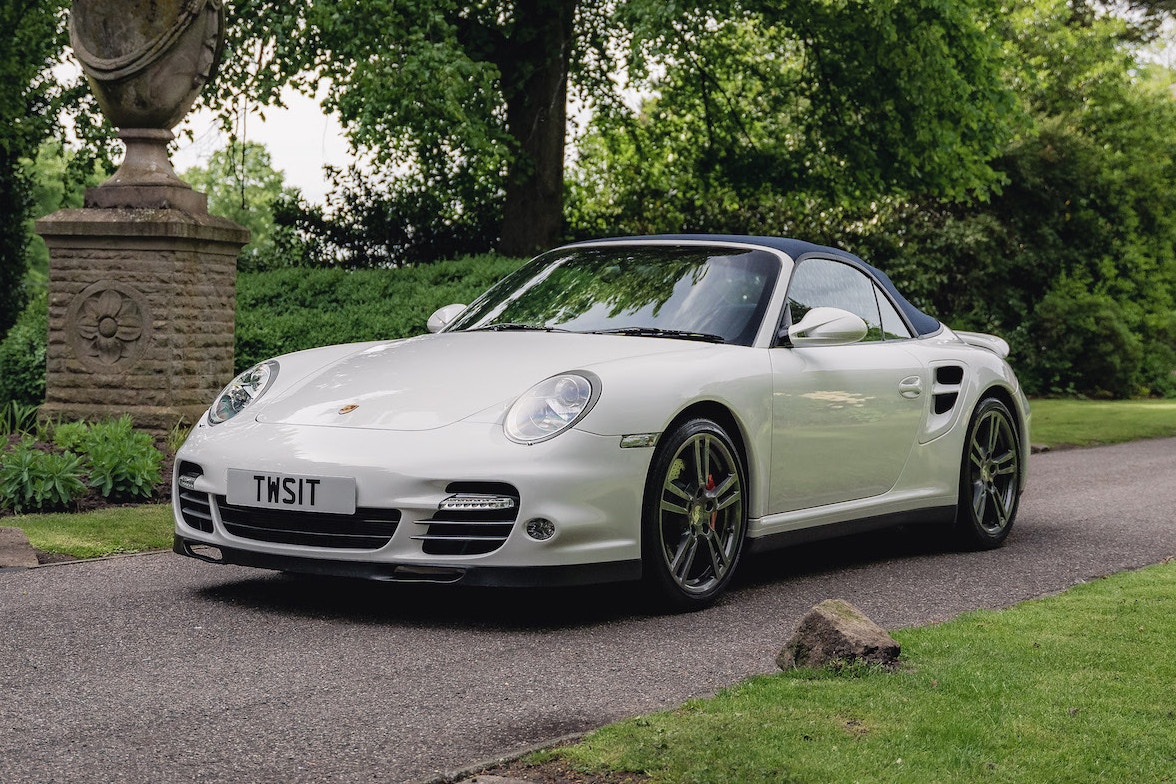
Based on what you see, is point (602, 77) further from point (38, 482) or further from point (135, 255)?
point (38, 482)

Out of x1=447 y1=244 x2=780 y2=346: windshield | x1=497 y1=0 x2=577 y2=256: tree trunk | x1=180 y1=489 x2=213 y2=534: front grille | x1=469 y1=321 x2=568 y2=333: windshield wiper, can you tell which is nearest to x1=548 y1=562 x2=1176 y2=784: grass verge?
x1=447 y1=244 x2=780 y2=346: windshield

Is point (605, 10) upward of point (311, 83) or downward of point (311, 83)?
upward

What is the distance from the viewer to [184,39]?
1116 cm

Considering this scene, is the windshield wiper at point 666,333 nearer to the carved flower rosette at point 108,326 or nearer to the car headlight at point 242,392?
the car headlight at point 242,392

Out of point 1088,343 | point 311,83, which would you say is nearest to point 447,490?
point 311,83

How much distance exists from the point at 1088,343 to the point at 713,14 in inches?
346

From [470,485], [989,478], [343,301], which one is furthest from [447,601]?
[343,301]

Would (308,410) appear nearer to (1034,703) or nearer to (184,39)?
(1034,703)

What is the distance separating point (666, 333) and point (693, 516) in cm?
84

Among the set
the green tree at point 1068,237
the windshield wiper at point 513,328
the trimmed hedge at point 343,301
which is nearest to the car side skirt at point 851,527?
the windshield wiper at point 513,328

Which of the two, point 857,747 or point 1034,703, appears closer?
point 857,747

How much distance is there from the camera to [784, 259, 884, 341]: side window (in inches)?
253

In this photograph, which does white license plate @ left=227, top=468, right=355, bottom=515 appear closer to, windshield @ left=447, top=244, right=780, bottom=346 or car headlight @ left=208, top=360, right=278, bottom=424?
car headlight @ left=208, top=360, right=278, bottom=424

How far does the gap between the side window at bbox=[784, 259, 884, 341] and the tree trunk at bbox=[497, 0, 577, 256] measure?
11.3 m
